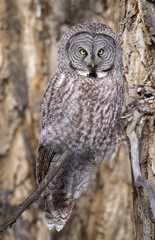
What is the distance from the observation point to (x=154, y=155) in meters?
1.77

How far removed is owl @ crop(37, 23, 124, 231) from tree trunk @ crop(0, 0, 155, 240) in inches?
91.5

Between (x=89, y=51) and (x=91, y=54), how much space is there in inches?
0.8

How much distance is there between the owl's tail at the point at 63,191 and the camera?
2120 mm

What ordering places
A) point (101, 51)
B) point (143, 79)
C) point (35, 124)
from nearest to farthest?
point (143, 79) → point (101, 51) → point (35, 124)

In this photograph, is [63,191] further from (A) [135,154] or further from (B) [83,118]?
(A) [135,154]

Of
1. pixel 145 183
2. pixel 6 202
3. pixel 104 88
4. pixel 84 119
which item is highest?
pixel 104 88

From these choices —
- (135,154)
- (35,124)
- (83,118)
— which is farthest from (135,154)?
(35,124)

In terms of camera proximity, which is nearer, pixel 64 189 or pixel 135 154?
pixel 135 154

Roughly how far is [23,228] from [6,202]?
345 mm

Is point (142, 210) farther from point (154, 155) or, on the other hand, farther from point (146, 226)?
point (154, 155)

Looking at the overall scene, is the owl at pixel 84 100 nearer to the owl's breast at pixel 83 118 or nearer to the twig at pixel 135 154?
the owl's breast at pixel 83 118

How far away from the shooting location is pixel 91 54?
201 cm

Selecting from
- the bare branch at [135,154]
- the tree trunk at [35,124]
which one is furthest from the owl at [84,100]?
the tree trunk at [35,124]

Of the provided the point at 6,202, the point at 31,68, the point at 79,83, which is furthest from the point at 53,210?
the point at 31,68
